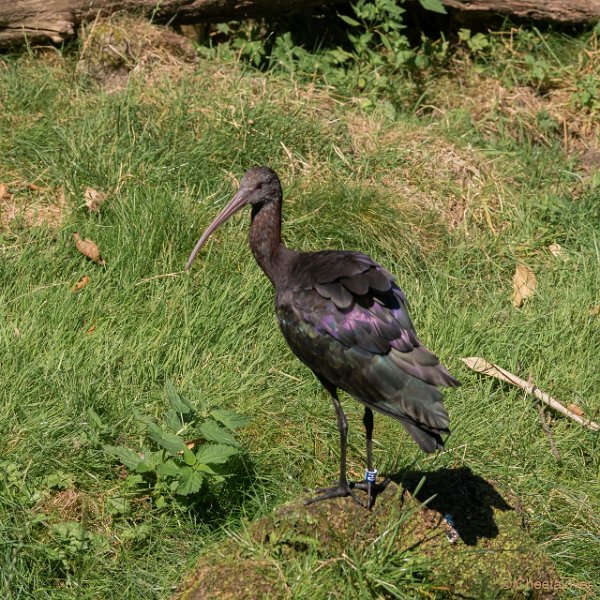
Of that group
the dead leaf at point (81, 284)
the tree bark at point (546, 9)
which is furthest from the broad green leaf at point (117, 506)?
the tree bark at point (546, 9)

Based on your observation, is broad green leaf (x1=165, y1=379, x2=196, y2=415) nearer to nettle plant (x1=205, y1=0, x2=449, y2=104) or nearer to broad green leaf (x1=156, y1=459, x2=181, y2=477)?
broad green leaf (x1=156, y1=459, x2=181, y2=477)

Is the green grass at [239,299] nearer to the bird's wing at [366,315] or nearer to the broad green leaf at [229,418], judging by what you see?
the broad green leaf at [229,418]

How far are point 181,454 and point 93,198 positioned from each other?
6.37 feet

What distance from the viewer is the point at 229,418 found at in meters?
4.45

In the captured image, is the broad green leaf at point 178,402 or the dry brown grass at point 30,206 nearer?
the broad green leaf at point 178,402

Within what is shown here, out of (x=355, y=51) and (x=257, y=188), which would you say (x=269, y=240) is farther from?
(x=355, y=51)

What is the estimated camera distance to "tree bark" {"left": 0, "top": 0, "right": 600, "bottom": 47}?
21.9 feet

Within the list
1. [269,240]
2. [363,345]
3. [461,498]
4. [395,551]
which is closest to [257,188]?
[269,240]

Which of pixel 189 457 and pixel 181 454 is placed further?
pixel 181 454

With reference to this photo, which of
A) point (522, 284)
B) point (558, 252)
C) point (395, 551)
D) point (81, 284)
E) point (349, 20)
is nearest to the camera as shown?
point (395, 551)

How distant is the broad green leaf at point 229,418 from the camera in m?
4.42

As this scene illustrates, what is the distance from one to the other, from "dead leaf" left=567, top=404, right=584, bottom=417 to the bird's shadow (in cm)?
101

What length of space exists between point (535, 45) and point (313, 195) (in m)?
2.58

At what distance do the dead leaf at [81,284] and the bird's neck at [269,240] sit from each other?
1098mm
